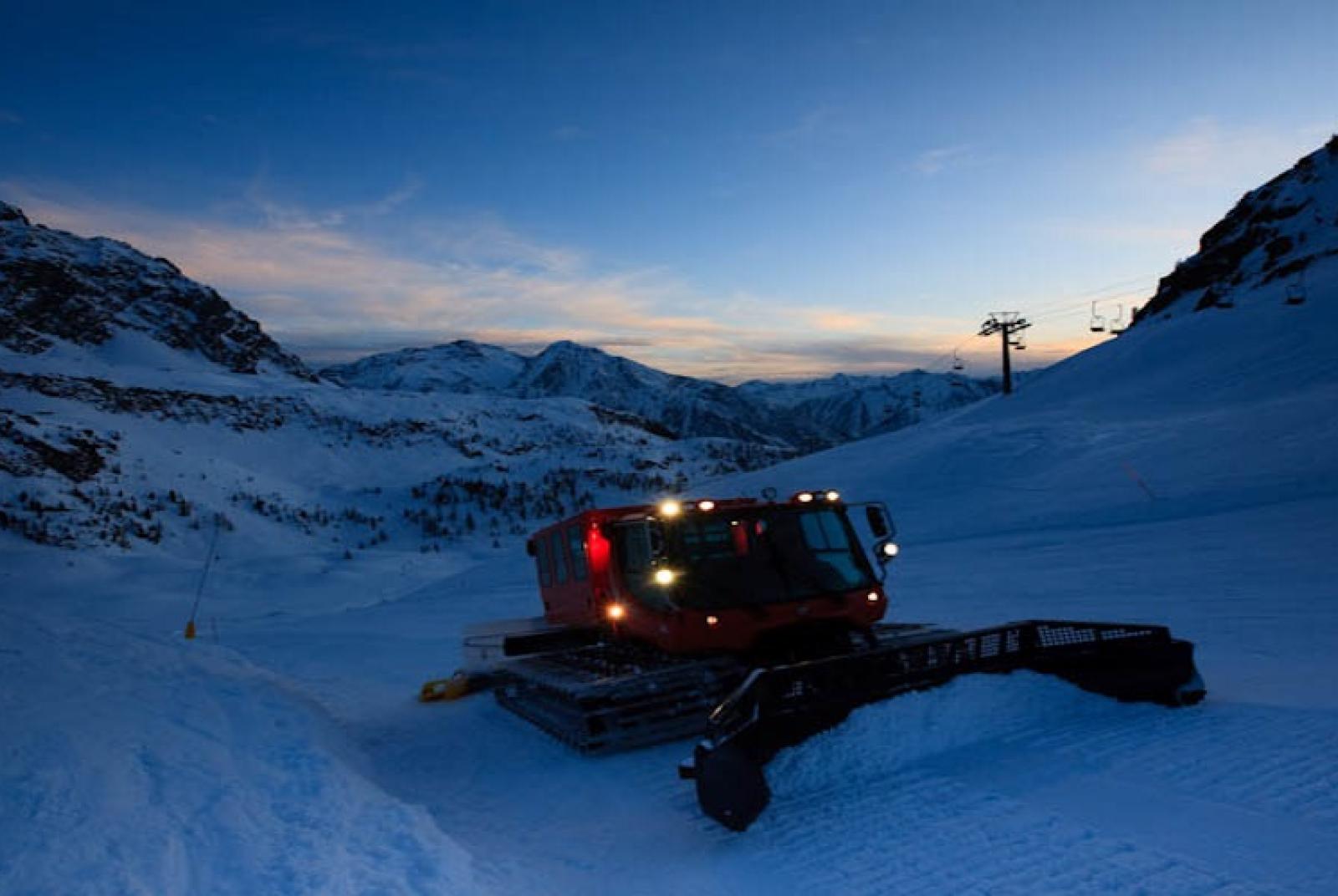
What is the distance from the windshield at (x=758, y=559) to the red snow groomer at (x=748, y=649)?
13 millimetres

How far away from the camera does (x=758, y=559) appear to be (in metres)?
Result: 8.98

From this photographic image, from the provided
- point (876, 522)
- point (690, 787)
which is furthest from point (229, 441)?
point (690, 787)

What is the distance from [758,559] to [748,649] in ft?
2.84

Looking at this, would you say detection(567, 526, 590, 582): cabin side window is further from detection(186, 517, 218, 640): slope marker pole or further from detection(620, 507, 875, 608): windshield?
detection(186, 517, 218, 640): slope marker pole

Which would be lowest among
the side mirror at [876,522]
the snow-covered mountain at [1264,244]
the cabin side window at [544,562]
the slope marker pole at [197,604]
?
the slope marker pole at [197,604]

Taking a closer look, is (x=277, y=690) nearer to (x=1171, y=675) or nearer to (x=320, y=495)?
(x=1171, y=675)

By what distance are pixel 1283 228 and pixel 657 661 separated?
62054 mm

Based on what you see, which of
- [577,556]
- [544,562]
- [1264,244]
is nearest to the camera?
[577,556]

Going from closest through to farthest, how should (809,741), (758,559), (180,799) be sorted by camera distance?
(180,799)
(809,741)
(758,559)

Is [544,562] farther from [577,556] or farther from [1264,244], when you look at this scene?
[1264,244]

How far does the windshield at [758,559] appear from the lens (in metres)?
8.79

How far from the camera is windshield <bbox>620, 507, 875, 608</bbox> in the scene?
8.79 metres

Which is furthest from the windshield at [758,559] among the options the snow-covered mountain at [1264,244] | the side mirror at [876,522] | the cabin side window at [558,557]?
the snow-covered mountain at [1264,244]

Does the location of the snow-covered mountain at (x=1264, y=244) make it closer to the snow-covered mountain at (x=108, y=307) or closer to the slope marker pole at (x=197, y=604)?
the slope marker pole at (x=197, y=604)
